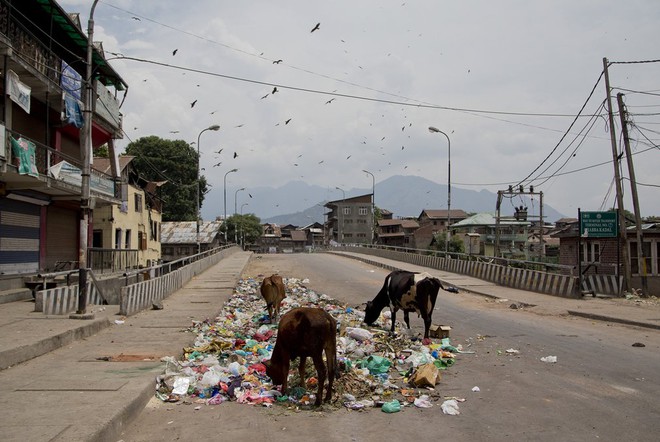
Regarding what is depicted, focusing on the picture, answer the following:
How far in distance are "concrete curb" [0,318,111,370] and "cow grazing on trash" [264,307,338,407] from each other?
12.3ft

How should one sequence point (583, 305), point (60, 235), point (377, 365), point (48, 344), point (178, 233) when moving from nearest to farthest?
point (377, 365), point (48, 344), point (583, 305), point (60, 235), point (178, 233)

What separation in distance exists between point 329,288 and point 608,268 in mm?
17681

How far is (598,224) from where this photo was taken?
63.7ft

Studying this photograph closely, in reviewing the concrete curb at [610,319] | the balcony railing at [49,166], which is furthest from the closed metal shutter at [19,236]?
the concrete curb at [610,319]

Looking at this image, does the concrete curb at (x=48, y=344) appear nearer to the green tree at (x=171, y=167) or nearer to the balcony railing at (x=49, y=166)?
the balcony railing at (x=49, y=166)

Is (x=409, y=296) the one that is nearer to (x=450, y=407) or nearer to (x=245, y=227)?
(x=450, y=407)

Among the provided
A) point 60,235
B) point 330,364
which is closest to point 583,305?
point 330,364

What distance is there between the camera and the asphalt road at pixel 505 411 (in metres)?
5.40

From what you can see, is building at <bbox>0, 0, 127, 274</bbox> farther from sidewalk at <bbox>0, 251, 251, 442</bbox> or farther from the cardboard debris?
the cardboard debris

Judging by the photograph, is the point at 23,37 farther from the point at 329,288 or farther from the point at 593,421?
the point at 593,421

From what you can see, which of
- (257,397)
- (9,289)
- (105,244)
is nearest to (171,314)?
(9,289)

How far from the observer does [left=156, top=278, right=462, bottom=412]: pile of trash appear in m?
6.63

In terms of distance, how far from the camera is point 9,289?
16875mm

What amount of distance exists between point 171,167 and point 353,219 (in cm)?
4429
